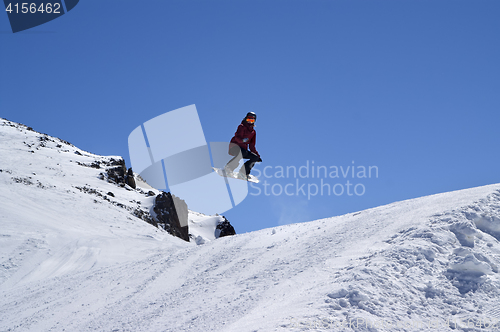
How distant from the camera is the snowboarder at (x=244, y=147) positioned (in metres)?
13.3

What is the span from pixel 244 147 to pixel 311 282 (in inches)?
341

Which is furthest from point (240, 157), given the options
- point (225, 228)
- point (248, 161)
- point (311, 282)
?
point (225, 228)

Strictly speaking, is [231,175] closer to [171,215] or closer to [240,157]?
[240,157]

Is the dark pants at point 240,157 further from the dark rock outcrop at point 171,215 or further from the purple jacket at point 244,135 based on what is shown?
the dark rock outcrop at point 171,215

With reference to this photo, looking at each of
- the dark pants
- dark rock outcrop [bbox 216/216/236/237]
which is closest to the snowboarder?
the dark pants

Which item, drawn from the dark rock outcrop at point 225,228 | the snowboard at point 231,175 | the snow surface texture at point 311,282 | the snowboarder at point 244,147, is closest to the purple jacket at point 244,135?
the snowboarder at point 244,147

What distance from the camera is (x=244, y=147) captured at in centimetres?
1361

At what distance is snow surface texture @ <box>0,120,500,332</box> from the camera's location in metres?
4.38

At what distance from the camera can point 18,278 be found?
36.8 ft

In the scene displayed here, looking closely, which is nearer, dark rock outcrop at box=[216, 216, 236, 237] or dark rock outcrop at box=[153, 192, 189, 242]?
dark rock outcrop at box=[153, 192, 189, 242]

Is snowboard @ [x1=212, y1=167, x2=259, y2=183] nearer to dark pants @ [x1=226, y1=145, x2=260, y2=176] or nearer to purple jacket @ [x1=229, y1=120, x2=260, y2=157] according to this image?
dark pants @ [x1=226, y1=145, x2=260, y2=176]

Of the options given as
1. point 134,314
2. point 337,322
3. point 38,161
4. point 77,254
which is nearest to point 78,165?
point 38,161

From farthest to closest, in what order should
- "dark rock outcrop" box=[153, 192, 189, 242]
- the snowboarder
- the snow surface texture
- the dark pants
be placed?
1. "dark rock outcrop" box=[153, 192, 189, 242]
2. the dark pants
3. the snowboarder
4. the snow surface texture

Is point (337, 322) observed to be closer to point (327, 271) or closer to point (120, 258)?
point (327, 271)
